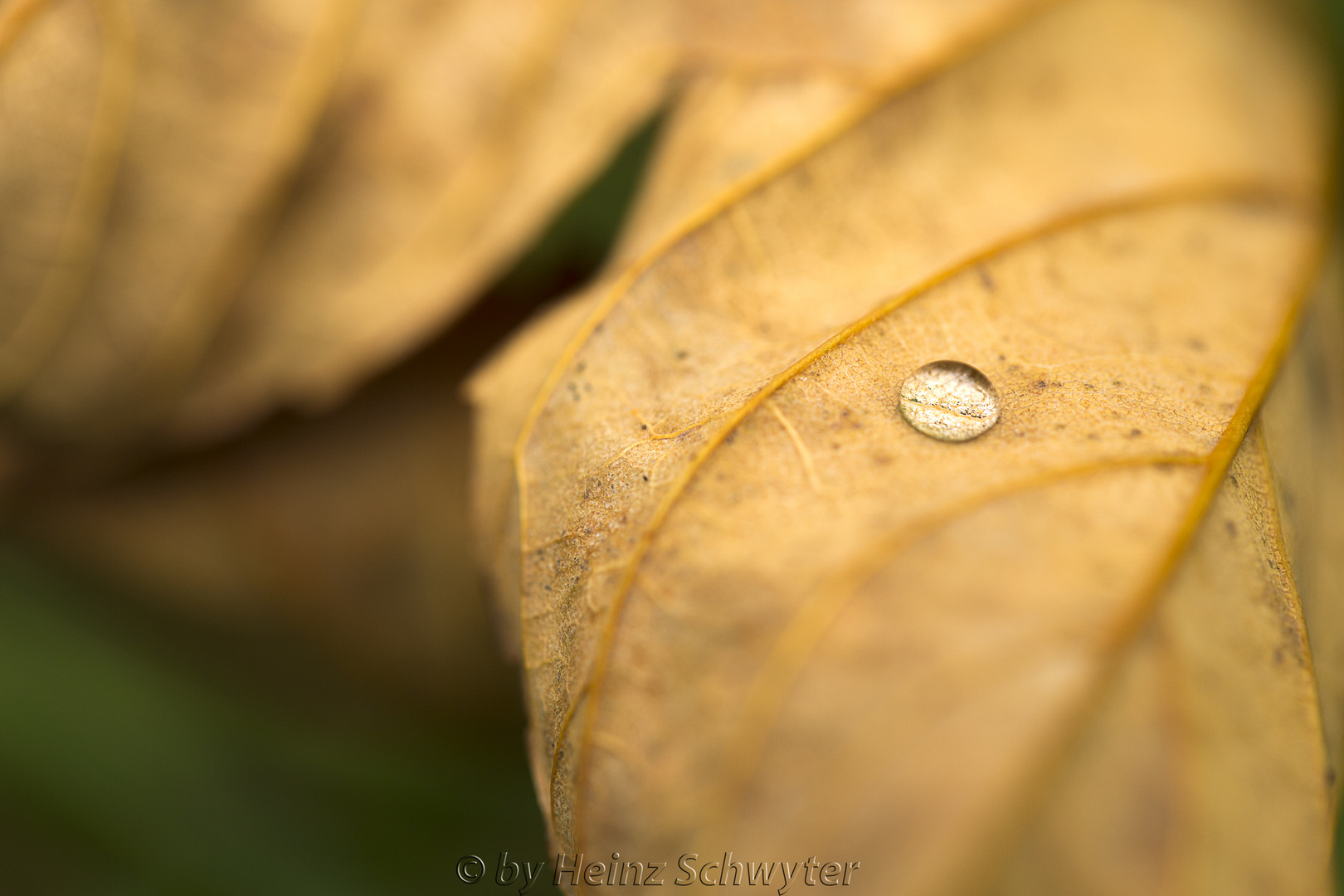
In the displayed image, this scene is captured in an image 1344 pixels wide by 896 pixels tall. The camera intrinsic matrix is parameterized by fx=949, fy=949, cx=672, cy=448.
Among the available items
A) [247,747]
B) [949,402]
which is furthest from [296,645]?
[949,402]

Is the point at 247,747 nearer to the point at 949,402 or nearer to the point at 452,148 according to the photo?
the point at 452,148

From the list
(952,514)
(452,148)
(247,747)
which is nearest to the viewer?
(952,514)

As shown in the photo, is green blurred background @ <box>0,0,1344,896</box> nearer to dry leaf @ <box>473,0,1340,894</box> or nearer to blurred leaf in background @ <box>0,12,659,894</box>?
blurred leaf in background @ <box>0,12,659,894</box>

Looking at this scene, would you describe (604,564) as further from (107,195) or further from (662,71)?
(107,195)

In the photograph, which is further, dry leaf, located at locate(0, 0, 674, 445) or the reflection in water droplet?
dry leaf, located at locate(0, 0, 674, 445)

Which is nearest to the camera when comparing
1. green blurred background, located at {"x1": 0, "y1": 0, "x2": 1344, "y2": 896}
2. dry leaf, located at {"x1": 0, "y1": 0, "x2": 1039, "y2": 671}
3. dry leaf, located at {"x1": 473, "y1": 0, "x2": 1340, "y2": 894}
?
dry leaf, located at {"x1": 473, "y1": 0, "x2": 1340, "y2": 894}

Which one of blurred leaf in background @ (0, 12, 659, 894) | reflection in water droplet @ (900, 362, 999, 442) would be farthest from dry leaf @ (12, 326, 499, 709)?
reflection in water droplet @ (900, 362, 999, 442)

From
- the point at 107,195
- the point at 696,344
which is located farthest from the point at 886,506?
the point at 107,195
